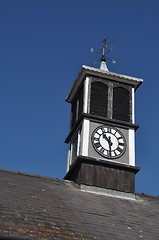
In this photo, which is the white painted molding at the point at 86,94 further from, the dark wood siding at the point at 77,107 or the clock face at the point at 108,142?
the clock face at the point at 108,142

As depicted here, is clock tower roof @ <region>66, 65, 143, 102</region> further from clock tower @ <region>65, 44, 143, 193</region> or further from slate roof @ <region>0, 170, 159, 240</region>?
slate roof @ <region>0, 170, 159, 240</region>

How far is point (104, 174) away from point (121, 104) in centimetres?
321

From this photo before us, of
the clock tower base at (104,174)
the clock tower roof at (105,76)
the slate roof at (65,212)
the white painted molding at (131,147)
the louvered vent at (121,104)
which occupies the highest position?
the clock tower roof at (105,76)

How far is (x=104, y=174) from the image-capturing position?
55.8 ft

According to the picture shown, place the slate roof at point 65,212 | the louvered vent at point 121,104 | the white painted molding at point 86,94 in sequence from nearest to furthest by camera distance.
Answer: the slate roof at point 65,212 < the white painted molding at point 86,94 < the louvered vent at point 121,104

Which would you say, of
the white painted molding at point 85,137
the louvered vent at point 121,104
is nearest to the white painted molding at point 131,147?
the louvered vent at point 121,104

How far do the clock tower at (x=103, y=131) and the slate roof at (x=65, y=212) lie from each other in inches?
30.8

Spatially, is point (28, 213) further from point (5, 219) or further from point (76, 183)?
point (76, 183)

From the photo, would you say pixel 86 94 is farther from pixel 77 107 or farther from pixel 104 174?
pixel 104 174

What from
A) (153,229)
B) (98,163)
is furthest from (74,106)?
(153,229)

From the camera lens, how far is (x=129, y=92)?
19.2 m

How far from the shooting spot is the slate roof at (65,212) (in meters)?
11.3

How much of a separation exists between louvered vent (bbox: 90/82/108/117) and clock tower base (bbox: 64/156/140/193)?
7.02 feet

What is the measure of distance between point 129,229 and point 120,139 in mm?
5576
